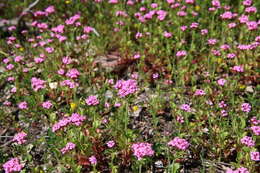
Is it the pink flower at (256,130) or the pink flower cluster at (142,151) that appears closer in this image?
the pink flower cluster at (142,151)

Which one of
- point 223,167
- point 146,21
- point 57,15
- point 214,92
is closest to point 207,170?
point 223,167

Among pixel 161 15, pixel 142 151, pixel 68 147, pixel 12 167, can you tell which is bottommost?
pixel 12 167

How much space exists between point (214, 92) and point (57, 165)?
2.66m

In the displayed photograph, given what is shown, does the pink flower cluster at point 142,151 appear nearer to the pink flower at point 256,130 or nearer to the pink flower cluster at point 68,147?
the pink flower cluster at point 68,147

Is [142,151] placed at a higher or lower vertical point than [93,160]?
higher

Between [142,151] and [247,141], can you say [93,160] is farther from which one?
[247,141]

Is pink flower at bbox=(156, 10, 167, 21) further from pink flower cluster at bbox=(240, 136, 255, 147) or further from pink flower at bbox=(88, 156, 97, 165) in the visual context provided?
pink flower at bbox=(88, 156, 97, 165)

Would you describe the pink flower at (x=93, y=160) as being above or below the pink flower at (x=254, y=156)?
below

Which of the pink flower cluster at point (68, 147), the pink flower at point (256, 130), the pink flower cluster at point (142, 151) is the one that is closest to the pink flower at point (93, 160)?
the pink flower cluster at point (68, 147)

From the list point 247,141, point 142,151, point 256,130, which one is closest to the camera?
point 142,151

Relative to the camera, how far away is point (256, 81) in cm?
550

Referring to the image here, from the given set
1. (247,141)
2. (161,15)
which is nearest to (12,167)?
(247,141)

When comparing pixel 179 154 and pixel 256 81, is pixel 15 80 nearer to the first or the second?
pixel 179 154

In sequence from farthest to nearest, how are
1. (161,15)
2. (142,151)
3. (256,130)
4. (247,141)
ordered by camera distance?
1. (161,15)
2. (256,130)
3. (247,141)
4. (142,151)
